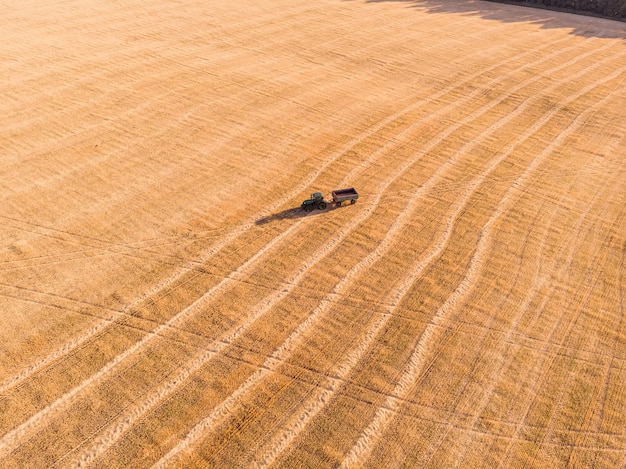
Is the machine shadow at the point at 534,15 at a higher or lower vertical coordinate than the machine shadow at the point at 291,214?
higher

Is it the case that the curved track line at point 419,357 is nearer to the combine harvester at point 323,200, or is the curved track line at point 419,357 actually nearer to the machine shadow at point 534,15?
the combine harvester at point 323,200

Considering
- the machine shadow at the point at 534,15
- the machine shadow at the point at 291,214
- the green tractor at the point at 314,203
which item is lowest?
the machine shadow at the point at 291,214

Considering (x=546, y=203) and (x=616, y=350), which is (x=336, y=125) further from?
(x=616, y=350)

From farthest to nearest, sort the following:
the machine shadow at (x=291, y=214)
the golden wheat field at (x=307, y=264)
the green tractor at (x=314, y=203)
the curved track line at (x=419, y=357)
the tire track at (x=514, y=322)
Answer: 1. the green tractor at (x=314, y=203)
2. the machine shadow at (x=291, y=214)
3. the tire track at (x=514, y=322)
4. the golden wheat field at (x=307, y=264)
5. the curved track line at (x=419, y=357)

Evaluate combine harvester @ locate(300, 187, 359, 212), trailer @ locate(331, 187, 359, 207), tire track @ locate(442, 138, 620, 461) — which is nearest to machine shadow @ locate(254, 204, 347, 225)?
combine harvester @ locate(300, 187, 359, 212)

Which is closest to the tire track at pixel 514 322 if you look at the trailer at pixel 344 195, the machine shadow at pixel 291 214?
the trailer at pixel 344 195

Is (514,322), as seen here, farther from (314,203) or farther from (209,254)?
(209,254)
